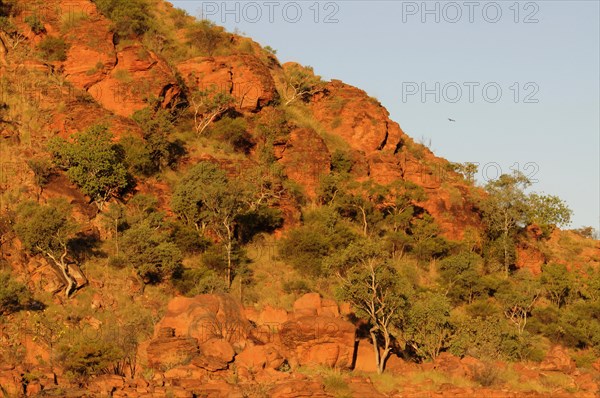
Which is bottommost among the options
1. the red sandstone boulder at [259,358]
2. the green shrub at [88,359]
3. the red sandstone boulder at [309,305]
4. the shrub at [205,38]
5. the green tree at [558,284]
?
the green shrub at [88,359]

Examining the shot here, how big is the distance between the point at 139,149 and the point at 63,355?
16625 mm

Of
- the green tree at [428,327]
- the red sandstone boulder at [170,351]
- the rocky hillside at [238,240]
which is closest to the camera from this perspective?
the red sandstone boulder at [170,351]

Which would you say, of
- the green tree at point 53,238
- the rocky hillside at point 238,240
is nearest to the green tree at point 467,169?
the rocky hillside at point 238,240

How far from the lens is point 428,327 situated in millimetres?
34344

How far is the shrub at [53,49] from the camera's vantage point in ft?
163

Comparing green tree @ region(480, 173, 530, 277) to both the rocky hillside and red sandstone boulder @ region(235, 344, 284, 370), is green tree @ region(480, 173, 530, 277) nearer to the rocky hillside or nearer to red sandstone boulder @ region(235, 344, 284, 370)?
the rocky hillside

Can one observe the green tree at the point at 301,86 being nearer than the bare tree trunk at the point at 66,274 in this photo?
No

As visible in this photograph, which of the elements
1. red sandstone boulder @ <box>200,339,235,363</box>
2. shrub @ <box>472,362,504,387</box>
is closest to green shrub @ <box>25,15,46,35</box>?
red sandstone boulder @ <box>200,339,235,363</box>

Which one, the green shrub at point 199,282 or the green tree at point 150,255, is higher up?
the green tree at point 150,255

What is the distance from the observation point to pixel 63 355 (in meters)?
29.3

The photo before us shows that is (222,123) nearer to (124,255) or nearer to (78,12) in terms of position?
(78,12)

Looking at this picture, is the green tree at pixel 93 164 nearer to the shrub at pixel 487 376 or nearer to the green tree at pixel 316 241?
the green tree at pixel 316 241

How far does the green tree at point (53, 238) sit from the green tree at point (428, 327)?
40.6 feet

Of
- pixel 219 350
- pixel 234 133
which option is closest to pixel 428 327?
pixel 219 350
